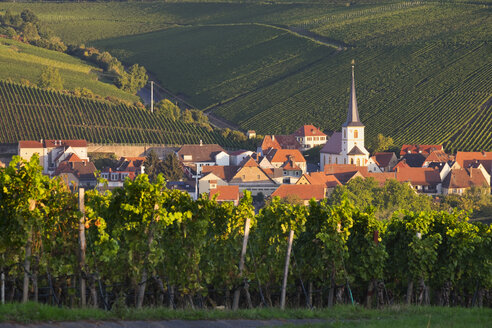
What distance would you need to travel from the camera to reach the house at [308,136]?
9831 cm

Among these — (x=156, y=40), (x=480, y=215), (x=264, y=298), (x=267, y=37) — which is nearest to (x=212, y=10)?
(x=156, y=40)

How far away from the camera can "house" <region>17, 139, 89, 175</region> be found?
82938 mm

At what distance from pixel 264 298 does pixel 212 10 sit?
158070 millimetres

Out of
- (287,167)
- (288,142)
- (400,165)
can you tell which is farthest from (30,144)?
(400,165)

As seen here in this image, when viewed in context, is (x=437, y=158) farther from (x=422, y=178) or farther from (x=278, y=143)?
(x=278, y=143)

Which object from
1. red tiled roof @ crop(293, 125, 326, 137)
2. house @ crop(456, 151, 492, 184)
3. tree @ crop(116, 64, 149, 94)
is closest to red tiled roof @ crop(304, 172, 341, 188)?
house @ crop(456, 151, 492, 184)

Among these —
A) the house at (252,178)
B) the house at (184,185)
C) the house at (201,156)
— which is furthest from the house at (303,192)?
the house at (201,156)

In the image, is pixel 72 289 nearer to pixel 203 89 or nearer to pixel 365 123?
pixel 365 123

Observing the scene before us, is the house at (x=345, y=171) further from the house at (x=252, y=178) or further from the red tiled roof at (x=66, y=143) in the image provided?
the red tiled roof at (x=66, y=143)

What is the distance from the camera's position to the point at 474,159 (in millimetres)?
82500

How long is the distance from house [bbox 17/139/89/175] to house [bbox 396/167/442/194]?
88.2 ft

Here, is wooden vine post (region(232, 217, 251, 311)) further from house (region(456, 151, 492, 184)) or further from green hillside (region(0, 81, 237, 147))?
green hillside (region(0, 81, 237, 147))

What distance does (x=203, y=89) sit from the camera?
123 m

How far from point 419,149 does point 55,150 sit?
32.1 m
